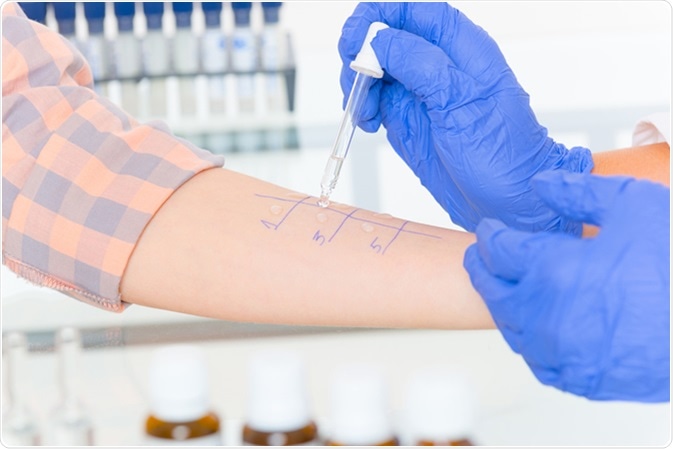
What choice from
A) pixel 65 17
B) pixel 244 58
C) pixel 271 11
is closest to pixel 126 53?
pixel 65 17

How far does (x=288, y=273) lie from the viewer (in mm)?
1068

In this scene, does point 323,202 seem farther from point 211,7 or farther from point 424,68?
point 211,7

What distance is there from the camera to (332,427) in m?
0.72

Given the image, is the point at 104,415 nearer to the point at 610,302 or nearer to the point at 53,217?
the point at 53,217

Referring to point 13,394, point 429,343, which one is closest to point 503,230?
point 429,343

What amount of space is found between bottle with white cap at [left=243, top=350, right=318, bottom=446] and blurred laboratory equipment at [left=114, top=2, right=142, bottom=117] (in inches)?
84.0

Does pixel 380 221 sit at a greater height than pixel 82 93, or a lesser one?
lesser

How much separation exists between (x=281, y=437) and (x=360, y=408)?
0.07 m

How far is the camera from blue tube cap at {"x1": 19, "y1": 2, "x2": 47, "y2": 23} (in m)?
2.49

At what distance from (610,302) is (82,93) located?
0.71m

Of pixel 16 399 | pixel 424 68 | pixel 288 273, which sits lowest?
pixel 16 399

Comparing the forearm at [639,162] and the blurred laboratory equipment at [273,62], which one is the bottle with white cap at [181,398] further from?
the blurred laboratory equipment at [273,62]

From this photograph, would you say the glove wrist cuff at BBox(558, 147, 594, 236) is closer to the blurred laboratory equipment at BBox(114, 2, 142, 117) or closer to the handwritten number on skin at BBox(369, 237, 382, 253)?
the handwritten number on skin at BBox(369, 237, 382, 253)

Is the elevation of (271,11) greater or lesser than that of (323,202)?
greater
